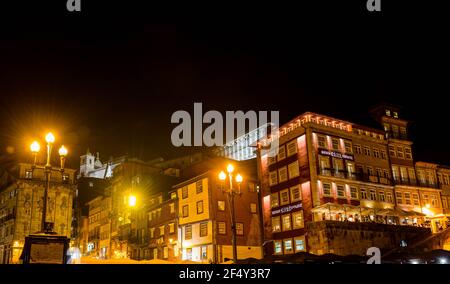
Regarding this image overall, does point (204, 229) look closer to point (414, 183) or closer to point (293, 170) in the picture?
point (293, 170)

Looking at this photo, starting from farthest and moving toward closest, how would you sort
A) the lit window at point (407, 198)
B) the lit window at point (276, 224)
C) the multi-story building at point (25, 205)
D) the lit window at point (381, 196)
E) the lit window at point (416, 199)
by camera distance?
the multi-story building at point (25, 205), the lit window at point (416, 199), the lit window at point (407, 198), the lit window at point (381, 196), the lit window at point (276, 224)

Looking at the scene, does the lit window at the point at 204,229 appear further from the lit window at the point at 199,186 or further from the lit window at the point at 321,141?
the lit window at the point at 321,141

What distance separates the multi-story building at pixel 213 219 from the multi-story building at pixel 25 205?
2002 centimetres

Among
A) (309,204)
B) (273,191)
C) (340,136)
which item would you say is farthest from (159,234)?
(340,136)

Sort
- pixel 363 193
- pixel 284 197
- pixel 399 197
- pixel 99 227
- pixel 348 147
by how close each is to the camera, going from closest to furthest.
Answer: pixel 363 193
pixel 284 197
pixel 348 147
pixel 399 197
pixel 99 227

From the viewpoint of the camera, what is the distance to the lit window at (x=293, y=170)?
5194cm

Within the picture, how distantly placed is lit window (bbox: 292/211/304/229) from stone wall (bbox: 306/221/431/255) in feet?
5.50

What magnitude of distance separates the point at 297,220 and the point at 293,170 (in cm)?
612

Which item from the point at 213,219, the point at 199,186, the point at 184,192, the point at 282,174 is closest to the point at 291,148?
the point at 282,174

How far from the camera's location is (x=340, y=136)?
53.8 meters

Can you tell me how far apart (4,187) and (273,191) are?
4582 centimetres

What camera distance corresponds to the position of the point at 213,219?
5175 cm

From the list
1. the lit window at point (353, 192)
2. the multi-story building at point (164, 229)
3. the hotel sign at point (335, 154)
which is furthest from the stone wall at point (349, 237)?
the multi-story building at point (164, 229)

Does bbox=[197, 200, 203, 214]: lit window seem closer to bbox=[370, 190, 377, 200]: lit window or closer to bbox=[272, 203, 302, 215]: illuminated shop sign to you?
bbox=[272, 203, 302, 215]: illuminated shop sign
